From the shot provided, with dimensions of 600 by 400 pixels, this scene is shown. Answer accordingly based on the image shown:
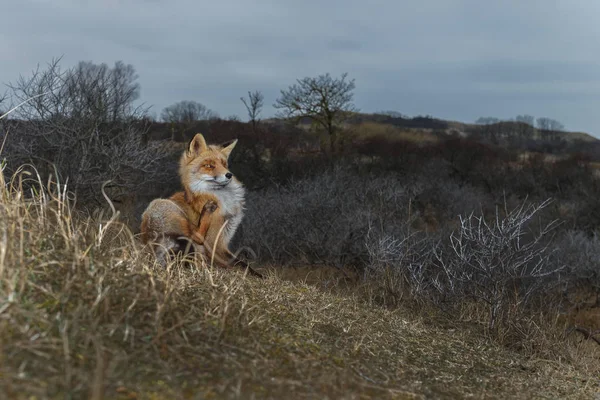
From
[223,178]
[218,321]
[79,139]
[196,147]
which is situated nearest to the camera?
[218,321]

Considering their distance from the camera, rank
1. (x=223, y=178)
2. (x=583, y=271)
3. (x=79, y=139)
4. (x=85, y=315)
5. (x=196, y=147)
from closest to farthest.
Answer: (x=85, y=315) → (x=223, y=178) → (x=196, y=147) → (x=79, y=139) → (x=583, y=271)

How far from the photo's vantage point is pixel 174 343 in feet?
9.53

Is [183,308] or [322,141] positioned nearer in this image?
[183,308]

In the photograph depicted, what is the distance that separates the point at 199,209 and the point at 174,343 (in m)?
2.24

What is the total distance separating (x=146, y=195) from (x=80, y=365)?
1408cm

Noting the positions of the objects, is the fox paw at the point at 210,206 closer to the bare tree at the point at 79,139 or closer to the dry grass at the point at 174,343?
the dry grass at the point at 174,343

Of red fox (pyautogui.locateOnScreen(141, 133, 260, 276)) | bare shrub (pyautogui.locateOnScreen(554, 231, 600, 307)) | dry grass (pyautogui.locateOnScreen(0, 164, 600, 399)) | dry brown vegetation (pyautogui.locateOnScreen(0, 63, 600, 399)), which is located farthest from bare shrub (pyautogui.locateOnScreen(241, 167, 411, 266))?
dry grass (pyautogui.locateOnScreen(0, 164, 600, 399))

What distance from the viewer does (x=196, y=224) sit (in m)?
5.03

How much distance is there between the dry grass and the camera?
2.50 meters

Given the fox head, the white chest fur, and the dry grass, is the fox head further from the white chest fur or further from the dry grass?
the dry grass

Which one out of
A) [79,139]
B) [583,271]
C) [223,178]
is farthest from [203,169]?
[583,271]

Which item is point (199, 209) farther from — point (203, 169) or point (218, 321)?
point (218, 321)

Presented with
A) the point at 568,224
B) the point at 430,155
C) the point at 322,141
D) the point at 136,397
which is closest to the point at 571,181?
the point at 430,155

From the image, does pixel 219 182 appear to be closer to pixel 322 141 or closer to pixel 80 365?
pixel 80 365
